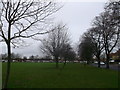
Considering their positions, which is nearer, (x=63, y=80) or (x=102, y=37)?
(x=63, y=80)

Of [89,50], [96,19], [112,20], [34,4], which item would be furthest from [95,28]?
[34,4]

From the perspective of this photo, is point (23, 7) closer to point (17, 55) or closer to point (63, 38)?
point (63, 38)

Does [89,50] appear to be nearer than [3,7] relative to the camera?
No

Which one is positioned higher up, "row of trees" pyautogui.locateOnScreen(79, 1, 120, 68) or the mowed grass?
"row of trees" pyautogui.locateOnScreen(79, 1, 120, 68)

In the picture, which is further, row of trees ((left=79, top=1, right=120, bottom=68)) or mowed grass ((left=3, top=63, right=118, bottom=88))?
row of trees ((left=79, top=1, right=120, bottom=68))

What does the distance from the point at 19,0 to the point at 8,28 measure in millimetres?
1738

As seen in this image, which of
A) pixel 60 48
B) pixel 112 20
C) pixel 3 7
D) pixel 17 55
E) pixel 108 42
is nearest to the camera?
pixel 3 7

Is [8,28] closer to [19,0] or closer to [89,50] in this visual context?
[19,0]

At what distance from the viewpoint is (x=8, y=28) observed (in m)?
11.1

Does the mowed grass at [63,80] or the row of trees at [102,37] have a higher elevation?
the row of trees at [102,37]

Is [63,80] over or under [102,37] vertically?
under

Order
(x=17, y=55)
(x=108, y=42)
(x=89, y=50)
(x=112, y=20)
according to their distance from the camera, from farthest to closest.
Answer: (x=17, y=55), (x=89, y=50), (x=108, y=42), (x=112, y=20)

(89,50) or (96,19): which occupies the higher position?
(96,19)

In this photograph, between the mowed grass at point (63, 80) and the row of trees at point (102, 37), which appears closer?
the mowed grass at point (63, 80)
